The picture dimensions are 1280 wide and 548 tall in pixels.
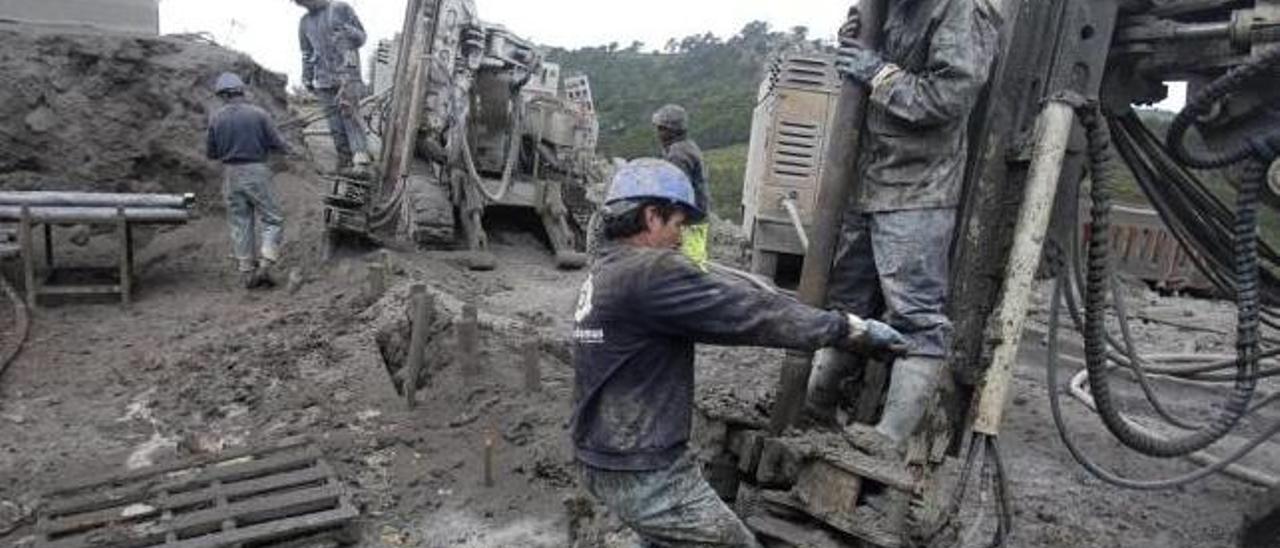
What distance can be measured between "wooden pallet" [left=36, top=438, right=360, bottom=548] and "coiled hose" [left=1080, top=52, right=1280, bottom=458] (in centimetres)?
299

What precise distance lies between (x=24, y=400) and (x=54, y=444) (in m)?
0.88

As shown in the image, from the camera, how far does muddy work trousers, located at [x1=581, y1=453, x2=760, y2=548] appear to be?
3.03m

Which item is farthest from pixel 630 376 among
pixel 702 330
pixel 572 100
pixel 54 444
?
pixel 572 100

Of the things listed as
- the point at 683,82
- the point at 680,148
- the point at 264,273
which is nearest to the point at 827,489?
the point at 680,148

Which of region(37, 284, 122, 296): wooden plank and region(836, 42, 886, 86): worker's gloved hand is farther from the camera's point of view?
region(37, 284, 122, 296): wooden plank

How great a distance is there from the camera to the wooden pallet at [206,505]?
4.28 m

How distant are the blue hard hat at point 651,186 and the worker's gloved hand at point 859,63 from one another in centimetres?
91

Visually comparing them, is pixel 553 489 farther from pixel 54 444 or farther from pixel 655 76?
pixel 655 76

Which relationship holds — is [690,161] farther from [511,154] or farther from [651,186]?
[651,186]

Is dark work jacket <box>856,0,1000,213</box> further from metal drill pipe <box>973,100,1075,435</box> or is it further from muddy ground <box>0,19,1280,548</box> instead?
muddy ground <box>0,19,1280,548</box>

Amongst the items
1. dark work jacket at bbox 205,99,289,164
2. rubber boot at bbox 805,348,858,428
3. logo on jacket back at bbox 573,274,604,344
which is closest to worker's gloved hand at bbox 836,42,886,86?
rubber boot at bbox 805,348,858,428

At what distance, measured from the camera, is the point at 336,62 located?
983 centimetres

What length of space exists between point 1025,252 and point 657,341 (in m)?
1.27

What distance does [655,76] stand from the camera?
37.3 metres
